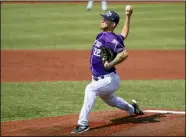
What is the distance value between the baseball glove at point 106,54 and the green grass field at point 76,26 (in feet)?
36.4

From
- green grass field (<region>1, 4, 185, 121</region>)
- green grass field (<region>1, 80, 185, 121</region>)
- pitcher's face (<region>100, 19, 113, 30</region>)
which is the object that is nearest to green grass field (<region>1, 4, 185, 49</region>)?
green grass field (<region>1, 4, 185, 121</region>)

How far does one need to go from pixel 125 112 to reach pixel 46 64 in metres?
6.71

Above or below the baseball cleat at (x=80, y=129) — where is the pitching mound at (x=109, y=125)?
below

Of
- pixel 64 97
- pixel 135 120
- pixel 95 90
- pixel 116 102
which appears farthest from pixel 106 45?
pixel 64 97

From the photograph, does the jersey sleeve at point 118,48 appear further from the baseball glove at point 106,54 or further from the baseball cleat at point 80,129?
the baseball cleat at point 80,129

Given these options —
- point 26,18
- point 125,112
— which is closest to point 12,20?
point 26,18

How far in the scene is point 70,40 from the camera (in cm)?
1944

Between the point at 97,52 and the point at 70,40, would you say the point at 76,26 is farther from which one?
the point at 97,52

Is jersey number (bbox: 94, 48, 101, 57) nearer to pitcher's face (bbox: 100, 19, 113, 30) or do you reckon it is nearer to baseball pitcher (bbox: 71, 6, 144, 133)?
baseball pitcher (bbox: 71, 6, 144, 133)

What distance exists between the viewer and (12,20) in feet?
81.3

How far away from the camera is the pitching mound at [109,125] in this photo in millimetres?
6656

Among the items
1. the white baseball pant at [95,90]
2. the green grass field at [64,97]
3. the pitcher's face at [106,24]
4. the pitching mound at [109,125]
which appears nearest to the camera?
the pitching mound at [109,125]

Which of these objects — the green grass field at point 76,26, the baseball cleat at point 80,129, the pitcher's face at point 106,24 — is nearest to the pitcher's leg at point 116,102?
the baseball cleat at point 80,129

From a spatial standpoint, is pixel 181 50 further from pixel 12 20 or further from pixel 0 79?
pixel 12 20
